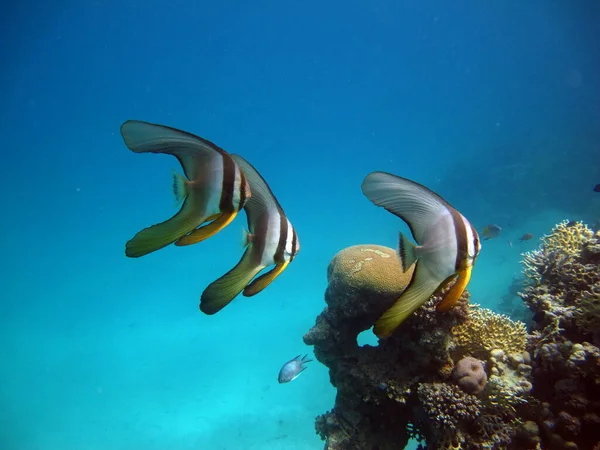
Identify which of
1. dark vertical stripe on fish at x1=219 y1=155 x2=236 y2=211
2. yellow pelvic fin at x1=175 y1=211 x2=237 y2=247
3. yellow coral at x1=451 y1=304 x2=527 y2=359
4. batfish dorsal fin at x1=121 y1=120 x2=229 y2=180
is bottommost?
yellow pelvic fin at x1=175 y1=211 x2=237 y2=247

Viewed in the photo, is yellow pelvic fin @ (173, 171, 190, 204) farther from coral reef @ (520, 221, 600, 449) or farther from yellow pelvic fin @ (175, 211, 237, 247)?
coral reef @ (520, 221, 600, 449)

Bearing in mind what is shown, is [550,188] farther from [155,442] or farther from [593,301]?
[155,442]

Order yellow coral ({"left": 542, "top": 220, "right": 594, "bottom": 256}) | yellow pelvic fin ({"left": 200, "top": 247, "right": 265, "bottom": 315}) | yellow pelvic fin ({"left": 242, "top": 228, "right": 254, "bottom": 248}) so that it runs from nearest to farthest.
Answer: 1. yellow pelvic fin ({"left": 200, "top": 247, "right": 265, "bottom": 315})
2. yellow pelvic fin ({"left": 242, "top": 228, "right": 254, "bottom": 248})
3. yellow coral ({"left": 542, "top": 220, "right": 594, "bottom": 256})

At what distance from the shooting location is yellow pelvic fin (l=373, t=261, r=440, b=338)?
72.7 inches

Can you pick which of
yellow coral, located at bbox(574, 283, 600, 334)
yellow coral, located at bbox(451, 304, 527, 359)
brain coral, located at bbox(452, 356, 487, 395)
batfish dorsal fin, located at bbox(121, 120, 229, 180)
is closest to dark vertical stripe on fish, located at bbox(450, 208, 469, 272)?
batfish dorsal fin, located at bbox(121, 120, 229, 180)

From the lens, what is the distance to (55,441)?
81.9 ft

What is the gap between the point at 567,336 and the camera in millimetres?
4133

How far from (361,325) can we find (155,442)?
21.6 m

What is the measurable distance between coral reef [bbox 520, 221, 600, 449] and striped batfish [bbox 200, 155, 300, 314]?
384 centimetres

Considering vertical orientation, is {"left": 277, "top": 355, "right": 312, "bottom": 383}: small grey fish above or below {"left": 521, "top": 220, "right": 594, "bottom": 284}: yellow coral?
below

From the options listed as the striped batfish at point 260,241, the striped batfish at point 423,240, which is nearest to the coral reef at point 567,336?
the striped batfish at point 423,240

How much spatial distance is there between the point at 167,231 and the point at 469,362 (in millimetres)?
4033

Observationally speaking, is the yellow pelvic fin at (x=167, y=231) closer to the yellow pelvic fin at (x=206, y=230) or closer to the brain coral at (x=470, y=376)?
the yellow pelvic fin at (x=206, y=230)

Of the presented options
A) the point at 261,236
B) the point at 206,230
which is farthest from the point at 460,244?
the point at 206,230
